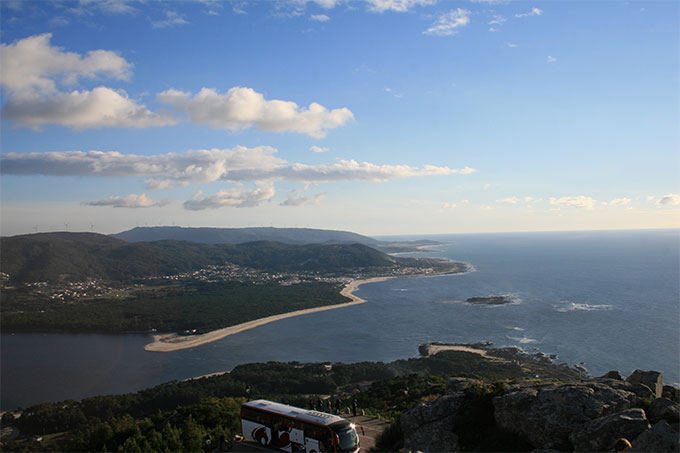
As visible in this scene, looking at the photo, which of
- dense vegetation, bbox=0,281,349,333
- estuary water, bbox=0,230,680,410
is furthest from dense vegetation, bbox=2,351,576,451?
dense vegetation, bbox=0,281,349,333

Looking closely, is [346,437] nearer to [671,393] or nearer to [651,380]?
[651,380]

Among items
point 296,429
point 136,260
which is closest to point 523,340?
point 296,429

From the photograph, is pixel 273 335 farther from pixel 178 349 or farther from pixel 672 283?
pixel 672 283

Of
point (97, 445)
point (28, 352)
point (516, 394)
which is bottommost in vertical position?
point (28, 352)

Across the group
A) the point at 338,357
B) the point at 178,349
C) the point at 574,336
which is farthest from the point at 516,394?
the point at 178,349

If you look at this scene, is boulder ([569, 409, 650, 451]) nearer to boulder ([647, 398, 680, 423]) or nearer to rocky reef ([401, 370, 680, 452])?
rocky reef ([401, 370, 680, 452])

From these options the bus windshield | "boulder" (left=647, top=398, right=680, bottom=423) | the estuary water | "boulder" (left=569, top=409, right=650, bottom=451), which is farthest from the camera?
the estuary water
